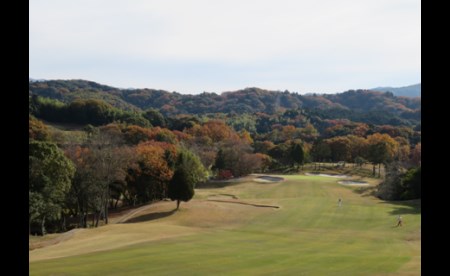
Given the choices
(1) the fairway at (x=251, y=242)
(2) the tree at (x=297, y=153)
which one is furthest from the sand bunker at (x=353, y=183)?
(1) the fairway at (x=251, y=242)

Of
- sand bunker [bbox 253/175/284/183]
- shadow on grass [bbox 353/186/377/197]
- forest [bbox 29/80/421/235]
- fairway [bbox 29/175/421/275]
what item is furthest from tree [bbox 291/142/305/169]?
fairway [bbox 29/175/421/275]

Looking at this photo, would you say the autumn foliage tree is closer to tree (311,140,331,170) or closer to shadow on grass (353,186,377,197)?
shadow on grass (353,186,377,197)

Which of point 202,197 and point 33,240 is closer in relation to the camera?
point 33,240

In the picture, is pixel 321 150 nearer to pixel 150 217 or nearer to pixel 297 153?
pixel 297 153
